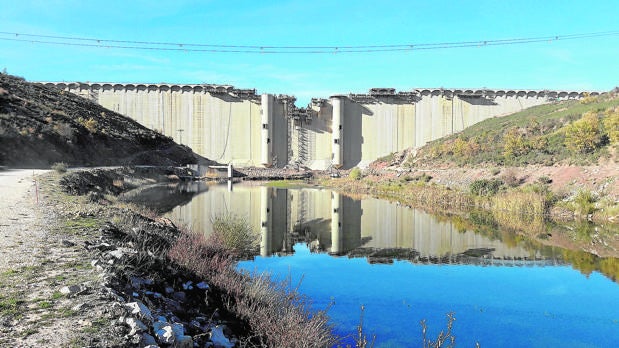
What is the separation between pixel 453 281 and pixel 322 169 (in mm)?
53839

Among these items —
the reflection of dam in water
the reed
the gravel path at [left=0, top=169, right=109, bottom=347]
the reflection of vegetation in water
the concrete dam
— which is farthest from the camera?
the concrete dam

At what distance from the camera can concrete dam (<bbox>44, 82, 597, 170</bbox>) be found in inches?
2539

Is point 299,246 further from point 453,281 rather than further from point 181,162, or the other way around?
point 181,162

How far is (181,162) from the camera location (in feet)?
194

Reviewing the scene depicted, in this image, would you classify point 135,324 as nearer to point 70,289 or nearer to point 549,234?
point 70,289

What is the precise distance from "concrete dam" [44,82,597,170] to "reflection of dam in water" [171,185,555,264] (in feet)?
120

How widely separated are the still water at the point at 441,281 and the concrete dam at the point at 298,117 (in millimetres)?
44421

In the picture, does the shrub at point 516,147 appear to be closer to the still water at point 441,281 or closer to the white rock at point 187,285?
the still water at point 441,281

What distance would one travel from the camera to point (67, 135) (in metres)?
40.5

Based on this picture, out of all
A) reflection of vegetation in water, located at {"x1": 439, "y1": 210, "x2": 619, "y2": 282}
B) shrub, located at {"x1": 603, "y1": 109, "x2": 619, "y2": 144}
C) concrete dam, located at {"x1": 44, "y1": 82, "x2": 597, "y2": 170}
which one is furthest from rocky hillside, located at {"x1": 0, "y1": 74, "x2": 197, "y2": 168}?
shrub, located at {"x1": 603, "y1": 109, "x2": 619, "y2": 144}

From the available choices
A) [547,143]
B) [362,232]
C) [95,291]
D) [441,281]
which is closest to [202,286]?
[95,291]

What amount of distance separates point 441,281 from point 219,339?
23.8 ft

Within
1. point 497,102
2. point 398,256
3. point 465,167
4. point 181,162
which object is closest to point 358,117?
point 497,102

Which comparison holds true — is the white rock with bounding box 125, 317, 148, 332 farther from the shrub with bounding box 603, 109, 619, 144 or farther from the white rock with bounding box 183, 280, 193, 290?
the shrub with bounding box 603, 109, 619, 144
